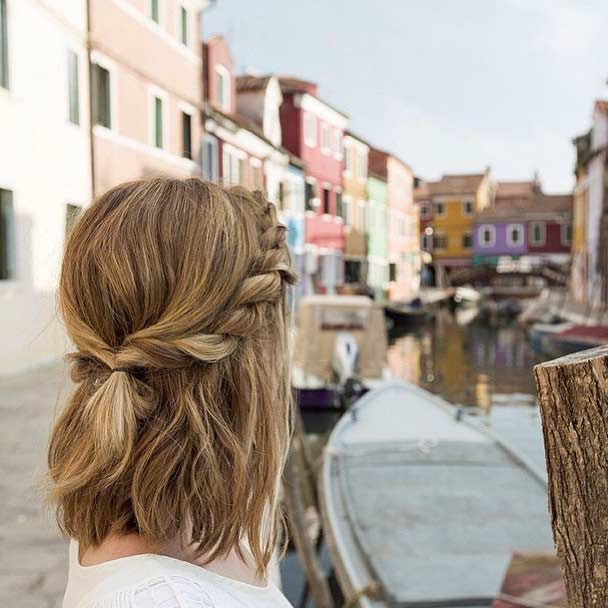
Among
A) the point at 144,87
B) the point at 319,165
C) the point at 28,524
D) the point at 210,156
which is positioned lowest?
the point at 28,524

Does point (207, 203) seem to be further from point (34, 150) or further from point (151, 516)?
point (34, 150)

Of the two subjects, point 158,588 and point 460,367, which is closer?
point 158,588

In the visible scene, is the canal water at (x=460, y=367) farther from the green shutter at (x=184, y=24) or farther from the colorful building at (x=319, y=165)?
the green shutter at (x=184, y=24)

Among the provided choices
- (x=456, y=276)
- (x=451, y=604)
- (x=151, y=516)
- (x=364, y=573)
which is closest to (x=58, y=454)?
(x=151, y=516)

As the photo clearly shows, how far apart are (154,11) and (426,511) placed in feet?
35.5

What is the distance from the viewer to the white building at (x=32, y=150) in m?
8.80

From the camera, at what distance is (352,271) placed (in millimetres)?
32031

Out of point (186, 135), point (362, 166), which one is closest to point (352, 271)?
point (362, 166)

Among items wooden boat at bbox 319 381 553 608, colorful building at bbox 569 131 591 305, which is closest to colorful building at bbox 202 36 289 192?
wooden boat at bbox 319 381 553 608

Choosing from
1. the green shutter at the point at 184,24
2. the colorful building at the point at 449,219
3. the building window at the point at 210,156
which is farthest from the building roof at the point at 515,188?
the green shutter at the point at 184,24

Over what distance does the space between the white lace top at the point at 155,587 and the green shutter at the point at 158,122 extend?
13855 millimetres

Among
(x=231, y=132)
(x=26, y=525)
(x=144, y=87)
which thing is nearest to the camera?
(x=26, y=525)

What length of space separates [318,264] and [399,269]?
521 inches

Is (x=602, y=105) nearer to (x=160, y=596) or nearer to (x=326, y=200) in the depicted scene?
(x=326, y=200)
